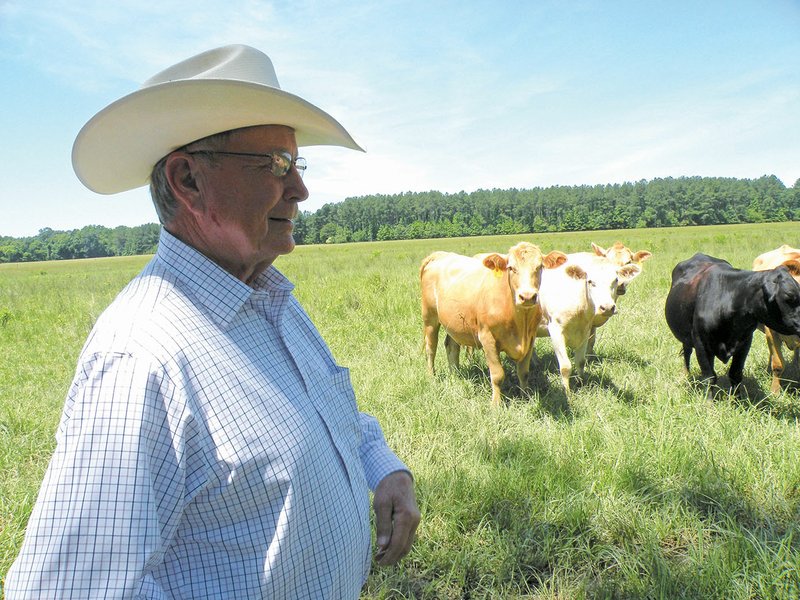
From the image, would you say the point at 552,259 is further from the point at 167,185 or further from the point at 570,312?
the point at 167,185

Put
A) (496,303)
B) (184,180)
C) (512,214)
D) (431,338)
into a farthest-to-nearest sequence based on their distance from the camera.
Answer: (512,214), (431,338), (496,303), (184,180)

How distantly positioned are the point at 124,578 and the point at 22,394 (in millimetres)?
6803

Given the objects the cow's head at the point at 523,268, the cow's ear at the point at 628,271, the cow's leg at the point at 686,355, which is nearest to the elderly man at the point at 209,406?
the cow's head at the point at 523,268

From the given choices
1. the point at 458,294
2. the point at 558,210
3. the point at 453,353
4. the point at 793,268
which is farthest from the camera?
the point at 558,210

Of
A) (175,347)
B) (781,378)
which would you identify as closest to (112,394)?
(175,347)

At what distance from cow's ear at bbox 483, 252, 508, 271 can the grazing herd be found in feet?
0.03

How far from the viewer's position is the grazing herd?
5086 millimetres

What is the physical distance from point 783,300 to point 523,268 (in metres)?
2.34

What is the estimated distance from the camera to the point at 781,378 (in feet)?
20.0

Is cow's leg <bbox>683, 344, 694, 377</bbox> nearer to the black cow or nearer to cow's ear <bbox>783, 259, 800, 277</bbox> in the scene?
the black cow

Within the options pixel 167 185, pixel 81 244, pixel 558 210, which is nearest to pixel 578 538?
pixel 167 185

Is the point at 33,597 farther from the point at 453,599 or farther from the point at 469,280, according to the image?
the point at 469,280

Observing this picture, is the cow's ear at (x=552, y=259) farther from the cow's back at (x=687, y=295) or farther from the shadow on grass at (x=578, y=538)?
the shadow on grass at (x=578, y=538)

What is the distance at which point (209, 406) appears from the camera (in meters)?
1.17
